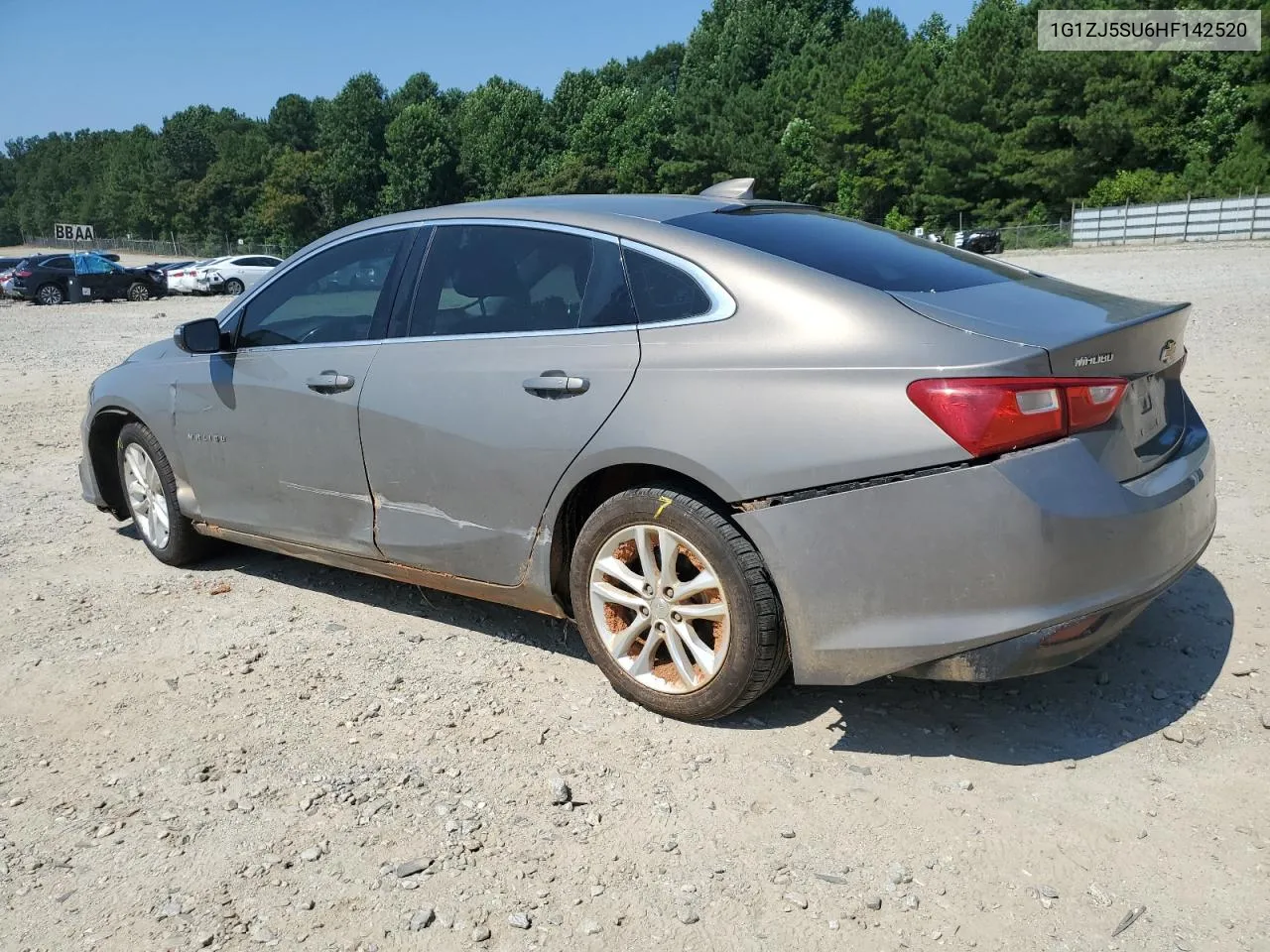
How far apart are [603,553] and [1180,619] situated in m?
2.29

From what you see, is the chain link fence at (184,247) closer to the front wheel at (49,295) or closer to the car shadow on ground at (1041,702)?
the front wheel at (49,295)

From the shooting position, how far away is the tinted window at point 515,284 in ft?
12.1

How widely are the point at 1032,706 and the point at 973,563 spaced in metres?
0.94

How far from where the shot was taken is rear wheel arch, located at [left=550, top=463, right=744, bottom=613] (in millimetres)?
3385

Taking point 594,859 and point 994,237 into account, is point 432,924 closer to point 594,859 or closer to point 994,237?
point 594,859

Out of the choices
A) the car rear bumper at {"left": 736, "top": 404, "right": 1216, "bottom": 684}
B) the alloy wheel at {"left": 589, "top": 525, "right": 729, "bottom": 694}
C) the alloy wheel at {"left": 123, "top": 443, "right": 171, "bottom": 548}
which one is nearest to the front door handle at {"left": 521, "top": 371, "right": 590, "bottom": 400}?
the alloy wheel at {"left": 589, "top": 525, "right": 729, "bottom": 694}

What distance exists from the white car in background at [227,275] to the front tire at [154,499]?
30638mm

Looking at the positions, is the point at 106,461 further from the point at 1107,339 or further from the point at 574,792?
the point at 1107,339

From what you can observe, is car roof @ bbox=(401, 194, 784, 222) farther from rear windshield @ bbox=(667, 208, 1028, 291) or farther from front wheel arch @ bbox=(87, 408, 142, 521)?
front wheel arch @ bbox=(87, 408, 142, 521)

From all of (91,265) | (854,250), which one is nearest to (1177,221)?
(91,265)

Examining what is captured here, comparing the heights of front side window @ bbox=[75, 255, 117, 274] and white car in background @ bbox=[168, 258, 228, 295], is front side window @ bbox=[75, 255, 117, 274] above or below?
above

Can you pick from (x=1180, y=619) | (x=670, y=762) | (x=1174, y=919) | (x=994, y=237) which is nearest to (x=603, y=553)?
(x=670, y=762)

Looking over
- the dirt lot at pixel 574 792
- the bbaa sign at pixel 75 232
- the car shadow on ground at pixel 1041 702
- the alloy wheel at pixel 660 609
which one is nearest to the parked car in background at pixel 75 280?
the dirt lot at pixel 574 792

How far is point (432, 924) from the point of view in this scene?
8.50 feet
